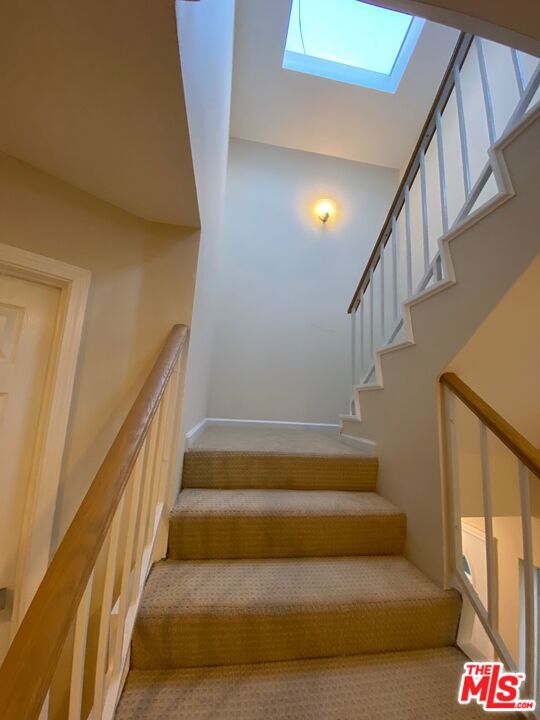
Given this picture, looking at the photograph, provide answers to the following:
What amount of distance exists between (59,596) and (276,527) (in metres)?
0.97

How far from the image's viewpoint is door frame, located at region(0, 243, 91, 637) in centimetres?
105

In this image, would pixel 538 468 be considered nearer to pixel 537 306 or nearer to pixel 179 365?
pixel 537 306

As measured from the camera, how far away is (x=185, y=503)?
1309 mm

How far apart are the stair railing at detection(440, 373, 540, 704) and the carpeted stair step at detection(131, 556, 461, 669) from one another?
15 cm

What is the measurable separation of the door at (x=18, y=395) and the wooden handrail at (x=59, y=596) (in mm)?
656

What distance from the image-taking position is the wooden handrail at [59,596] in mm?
379

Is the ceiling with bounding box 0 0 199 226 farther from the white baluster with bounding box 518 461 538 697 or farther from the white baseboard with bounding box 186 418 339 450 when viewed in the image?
the white baseboard with bounding box 186 418 339 450

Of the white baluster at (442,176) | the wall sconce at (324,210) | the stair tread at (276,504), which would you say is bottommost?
the stair tread at (276,504)

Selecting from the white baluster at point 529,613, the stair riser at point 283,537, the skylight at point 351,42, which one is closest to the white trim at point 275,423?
the stair riser at point 283,537

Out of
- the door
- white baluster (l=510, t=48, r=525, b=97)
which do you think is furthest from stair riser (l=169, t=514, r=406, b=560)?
white baluster (l=510, t=48, r=525, b=97)

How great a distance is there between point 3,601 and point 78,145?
5.33 ft

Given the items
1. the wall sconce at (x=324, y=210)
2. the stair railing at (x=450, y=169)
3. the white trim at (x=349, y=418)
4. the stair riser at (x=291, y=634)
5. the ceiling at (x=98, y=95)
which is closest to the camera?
the ceiling at (x=98, y=95)

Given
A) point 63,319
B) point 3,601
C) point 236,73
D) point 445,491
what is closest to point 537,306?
point 445,491

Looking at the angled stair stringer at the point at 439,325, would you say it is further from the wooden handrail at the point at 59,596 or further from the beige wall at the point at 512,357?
the wooden handrail at the point at 59,596
